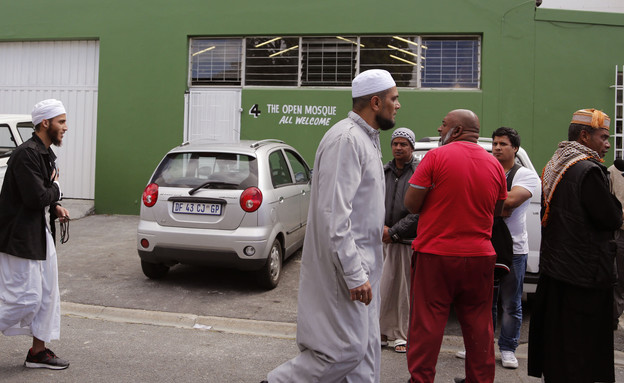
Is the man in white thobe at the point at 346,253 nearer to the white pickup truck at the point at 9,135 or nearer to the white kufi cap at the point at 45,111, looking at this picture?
the white kufi cap at the point at 45,111

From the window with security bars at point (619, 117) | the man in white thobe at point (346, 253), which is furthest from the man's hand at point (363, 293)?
the window with security bars at point (619, 117)

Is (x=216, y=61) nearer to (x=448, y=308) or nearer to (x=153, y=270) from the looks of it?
(x=153, y=270)

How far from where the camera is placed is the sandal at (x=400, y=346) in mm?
4674

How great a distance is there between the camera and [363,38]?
1055cm

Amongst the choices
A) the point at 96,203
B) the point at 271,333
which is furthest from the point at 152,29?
the point at 271,333

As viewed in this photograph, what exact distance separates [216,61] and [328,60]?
89.6 inches

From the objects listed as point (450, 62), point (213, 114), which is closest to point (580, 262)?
point (450, 62)

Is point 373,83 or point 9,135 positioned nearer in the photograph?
point 373,83

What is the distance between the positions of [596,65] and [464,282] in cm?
Answer: 810

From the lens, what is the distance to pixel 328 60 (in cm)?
1070

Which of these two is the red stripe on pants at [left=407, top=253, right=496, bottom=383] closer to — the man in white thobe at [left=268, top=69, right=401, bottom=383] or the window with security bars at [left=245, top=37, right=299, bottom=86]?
the man in white thobe at [left=268, top=69, right=401, bottom=383]

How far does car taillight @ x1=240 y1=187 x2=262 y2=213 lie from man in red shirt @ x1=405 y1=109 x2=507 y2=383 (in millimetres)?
2653

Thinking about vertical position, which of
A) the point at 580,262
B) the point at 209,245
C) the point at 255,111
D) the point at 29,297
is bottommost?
the point at 29,297

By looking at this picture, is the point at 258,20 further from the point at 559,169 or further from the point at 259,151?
the point at 559,169
